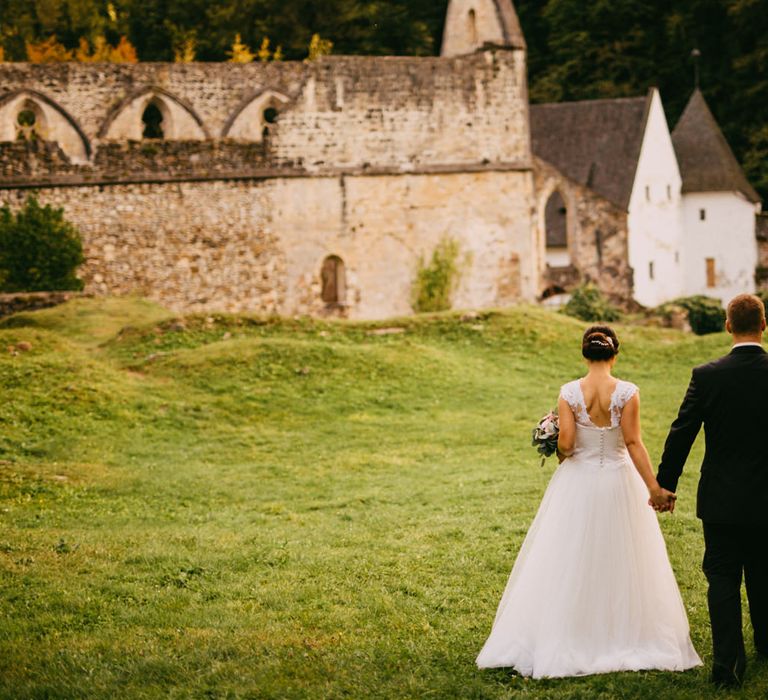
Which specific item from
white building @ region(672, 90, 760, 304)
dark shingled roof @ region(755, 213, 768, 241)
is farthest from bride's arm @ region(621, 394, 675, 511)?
dark shingled roof @ region(755, 213, 768, 241)

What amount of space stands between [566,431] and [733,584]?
1.20m

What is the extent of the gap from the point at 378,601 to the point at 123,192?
22008mm

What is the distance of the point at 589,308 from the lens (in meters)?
27.3

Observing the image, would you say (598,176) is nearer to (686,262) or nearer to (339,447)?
(686,262)

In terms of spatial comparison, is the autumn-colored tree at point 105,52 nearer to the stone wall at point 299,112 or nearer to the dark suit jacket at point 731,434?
the stone wall at point 299,112

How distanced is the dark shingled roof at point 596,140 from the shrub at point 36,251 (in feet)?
62.1

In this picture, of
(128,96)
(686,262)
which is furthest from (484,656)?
(686,262)

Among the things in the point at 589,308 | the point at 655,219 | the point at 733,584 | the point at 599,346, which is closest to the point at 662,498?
the point at 733,584

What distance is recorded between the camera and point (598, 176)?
41375 mm

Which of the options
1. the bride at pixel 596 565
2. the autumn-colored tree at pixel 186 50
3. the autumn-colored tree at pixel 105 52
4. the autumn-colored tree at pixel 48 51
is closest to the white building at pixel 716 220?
the autumn-colored tree at pixel 186 50

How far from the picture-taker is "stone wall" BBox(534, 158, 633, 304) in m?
38.9

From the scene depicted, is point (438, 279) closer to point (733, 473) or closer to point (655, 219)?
point (655, 219)

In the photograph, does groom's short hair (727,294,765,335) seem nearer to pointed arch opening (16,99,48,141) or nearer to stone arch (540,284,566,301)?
pointed arch opening (16,99,48,141)

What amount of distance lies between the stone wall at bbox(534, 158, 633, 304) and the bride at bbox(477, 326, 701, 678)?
32.4m
